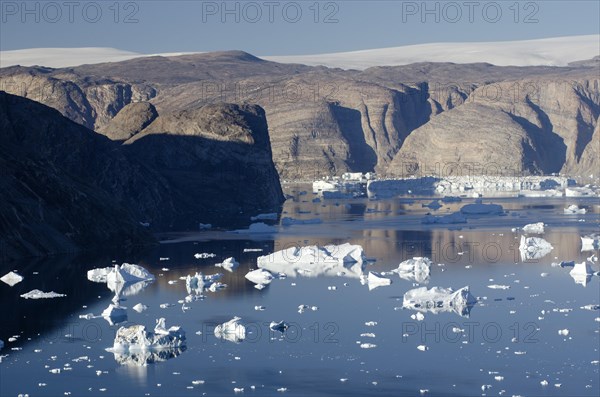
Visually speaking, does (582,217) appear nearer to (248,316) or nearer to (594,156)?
(248,316)

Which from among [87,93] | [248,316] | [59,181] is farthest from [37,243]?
[87,93]

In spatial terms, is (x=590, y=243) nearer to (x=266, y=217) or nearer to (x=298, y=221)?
(x=298, y=221)

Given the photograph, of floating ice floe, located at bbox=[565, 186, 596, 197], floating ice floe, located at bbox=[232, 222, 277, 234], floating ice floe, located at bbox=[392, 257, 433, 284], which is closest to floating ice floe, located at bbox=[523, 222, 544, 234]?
Answer: floating ice floe, located at bbox=[232, 222, 277, 234]

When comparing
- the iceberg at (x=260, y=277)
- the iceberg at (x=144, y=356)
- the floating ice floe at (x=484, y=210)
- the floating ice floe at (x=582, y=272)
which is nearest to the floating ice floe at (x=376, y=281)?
the iceberg at (x=260, y=277)

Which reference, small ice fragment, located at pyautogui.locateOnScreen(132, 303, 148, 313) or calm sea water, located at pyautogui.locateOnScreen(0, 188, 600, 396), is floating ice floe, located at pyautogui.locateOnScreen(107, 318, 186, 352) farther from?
small ice fragment, located at pyautogui.locateOnScreen(132, 303, 148, 313)

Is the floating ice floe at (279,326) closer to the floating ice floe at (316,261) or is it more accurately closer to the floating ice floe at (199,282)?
the floating ice floe at (199,282)

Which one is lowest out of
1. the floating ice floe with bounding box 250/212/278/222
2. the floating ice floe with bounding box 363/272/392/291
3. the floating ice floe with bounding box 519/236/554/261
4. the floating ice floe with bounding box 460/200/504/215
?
the floating ice floe with bounding box 460/200/504/215
